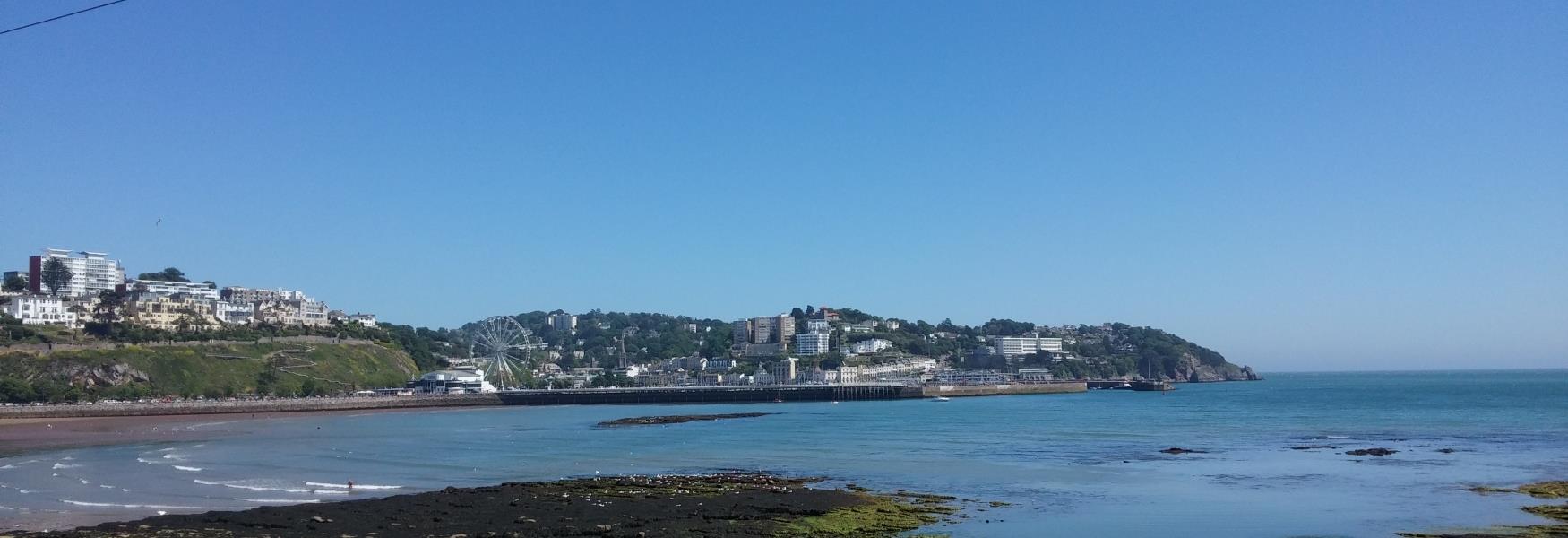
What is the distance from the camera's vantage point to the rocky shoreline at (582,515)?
993 inches

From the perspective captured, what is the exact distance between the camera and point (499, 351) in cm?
15950

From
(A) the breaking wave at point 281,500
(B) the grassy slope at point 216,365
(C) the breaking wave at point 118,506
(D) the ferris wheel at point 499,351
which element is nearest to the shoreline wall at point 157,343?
(B) the grassy slope at point 216,365

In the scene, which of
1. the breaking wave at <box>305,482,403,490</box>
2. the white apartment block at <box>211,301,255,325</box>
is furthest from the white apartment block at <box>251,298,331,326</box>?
the breaking wave at <box>305,482,403,490</box>

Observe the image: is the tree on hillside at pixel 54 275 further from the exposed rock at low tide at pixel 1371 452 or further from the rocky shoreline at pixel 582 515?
the exposed rock at low tide at pixel 1371 452

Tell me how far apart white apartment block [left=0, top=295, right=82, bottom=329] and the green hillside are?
19.4m

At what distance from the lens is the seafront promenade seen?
93.7m

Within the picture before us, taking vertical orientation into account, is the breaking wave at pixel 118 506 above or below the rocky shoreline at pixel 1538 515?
below

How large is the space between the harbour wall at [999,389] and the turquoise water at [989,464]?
6522cm

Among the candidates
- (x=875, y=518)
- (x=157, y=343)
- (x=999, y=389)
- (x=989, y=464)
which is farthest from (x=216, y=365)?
(x=875, y=518)

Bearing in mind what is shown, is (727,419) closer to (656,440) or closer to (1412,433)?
(656,440)

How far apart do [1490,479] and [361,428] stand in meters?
64.8

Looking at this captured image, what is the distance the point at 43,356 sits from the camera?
104 m

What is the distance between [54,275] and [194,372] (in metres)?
55.8

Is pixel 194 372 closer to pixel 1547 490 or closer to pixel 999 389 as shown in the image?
pixel 999 389
